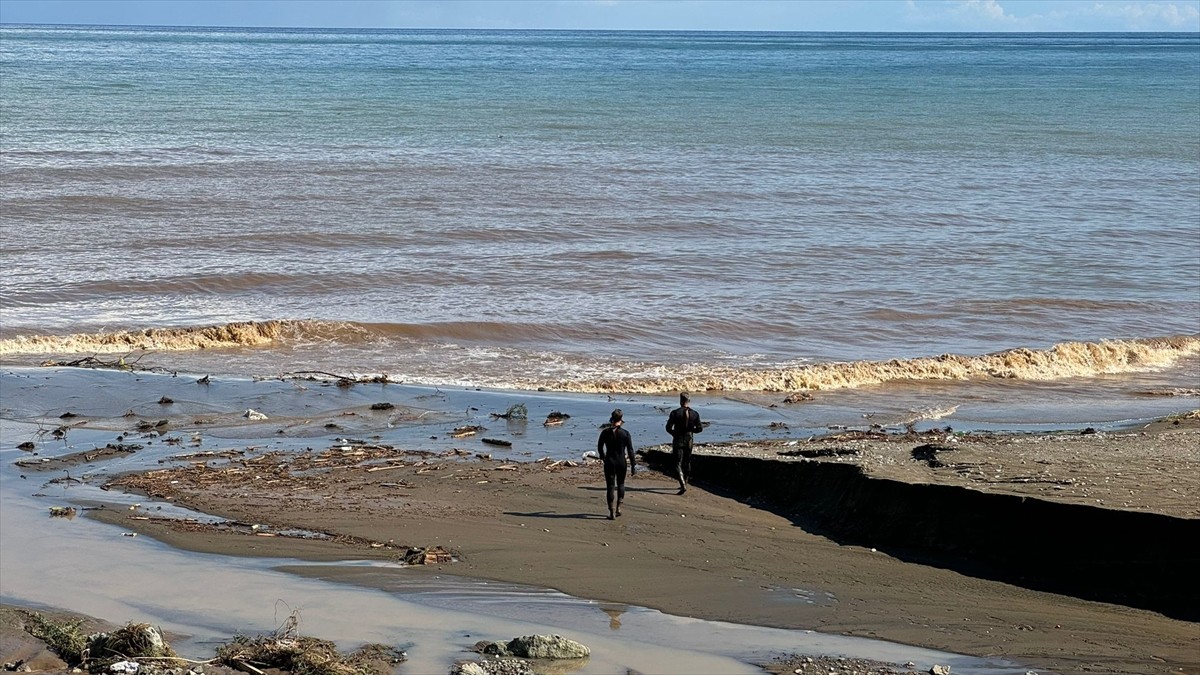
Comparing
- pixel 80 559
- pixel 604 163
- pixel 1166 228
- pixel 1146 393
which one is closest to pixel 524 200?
pixel 604 163

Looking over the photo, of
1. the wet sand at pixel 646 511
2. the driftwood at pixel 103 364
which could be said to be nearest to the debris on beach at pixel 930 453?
the wet sand at pixel 646 511

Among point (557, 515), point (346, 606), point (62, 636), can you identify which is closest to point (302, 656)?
point (346, 606)

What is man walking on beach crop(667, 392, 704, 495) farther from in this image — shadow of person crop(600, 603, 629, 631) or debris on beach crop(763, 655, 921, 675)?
debris on beach crop(763, 655, 921, 675)

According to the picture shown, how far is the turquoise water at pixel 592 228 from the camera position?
21984 millimetres

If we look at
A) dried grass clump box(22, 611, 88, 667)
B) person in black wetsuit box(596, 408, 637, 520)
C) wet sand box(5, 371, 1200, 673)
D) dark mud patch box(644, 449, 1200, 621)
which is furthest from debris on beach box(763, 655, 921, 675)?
dried grass clump box(22, 611, 88, 667)

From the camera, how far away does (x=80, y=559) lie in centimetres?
1046

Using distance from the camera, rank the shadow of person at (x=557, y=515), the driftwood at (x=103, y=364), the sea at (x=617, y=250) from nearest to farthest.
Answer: the shadow of person at (x=557, y=515)
the driftwood at (x=103, y=364)
the sea at (x=617, y=250)

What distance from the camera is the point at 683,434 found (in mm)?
12531

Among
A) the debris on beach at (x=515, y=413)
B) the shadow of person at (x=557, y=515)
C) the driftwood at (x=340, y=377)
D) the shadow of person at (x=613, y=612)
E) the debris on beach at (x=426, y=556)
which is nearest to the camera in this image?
the shadow of person at (x=613, y=612)

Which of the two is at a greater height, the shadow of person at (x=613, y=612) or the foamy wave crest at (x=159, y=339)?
the foamy wave crest at (x=159, y=339)

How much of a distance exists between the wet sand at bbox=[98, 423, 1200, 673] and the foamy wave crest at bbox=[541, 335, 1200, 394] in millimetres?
4519

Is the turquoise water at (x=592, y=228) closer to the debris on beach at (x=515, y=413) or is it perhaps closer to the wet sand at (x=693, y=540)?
the debris on beach at (x=515, y=413)

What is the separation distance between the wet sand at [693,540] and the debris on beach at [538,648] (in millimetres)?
1360

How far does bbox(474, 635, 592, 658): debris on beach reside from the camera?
841 cm
